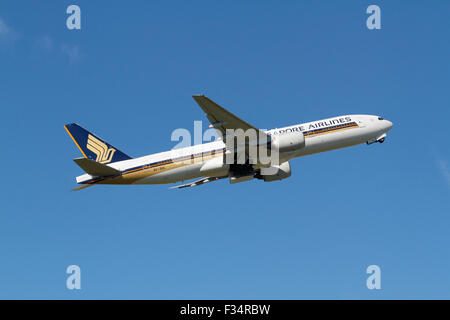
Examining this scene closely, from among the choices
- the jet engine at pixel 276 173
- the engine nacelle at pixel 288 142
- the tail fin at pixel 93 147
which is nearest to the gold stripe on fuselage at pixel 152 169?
the tail fin at pixel 93 147

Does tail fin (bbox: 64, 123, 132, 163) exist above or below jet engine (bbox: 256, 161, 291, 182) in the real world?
above

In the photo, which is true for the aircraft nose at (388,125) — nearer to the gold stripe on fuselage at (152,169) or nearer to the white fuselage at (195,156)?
the white fuselage at (195,156)

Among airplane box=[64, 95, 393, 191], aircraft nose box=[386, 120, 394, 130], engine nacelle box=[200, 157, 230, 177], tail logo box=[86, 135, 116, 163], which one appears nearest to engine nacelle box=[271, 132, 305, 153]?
airplane box=[64, 95, 393, 191]

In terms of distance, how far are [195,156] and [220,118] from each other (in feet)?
17.3

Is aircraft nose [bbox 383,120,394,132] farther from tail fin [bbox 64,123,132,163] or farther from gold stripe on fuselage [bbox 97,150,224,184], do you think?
tail fin [bbox 64,123,132,163]

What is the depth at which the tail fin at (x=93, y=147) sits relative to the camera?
4946 cm

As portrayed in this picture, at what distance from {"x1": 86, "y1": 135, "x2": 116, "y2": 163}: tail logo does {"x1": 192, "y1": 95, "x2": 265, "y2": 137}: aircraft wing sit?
10887 mm

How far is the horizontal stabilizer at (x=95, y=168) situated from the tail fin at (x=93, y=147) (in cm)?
261

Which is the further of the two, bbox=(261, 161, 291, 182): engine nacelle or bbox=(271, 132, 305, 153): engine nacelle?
bbox=(261, 161, 291, 182): engine nacelle

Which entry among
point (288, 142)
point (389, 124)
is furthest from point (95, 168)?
point (389, 124)

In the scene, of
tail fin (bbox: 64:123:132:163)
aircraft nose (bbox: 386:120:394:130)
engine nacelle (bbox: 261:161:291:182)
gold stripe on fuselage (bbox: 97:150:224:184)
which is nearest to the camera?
gold stripe on fuselage (bbox: 97:150:224:184)

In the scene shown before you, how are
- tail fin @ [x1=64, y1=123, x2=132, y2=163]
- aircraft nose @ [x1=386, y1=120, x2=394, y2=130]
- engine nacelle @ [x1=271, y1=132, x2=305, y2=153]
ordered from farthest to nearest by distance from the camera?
aircraft nose @ [x1=386, y1=120, x2=394, y2=130], tail fin @ [x1=64, y1=123, x2=132, y2=163], engine nacelle @ [x1=271, y1=132, x2=305, y2=153]

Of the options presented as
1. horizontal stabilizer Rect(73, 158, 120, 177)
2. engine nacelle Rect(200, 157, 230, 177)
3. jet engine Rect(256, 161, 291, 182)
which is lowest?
horizontal stabilizer Rect(73, 158, 120, 177)

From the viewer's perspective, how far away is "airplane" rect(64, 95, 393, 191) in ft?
153
